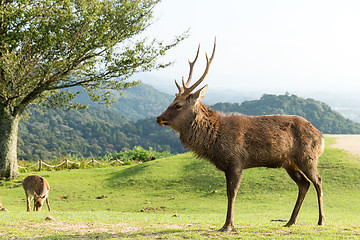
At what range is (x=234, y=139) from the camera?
686 cm

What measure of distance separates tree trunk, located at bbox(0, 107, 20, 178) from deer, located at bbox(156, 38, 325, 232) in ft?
48.4

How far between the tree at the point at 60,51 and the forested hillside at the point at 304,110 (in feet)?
222

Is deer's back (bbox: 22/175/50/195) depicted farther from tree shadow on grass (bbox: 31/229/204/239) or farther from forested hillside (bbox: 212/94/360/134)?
forested hillside (bbox: 212/94/360/134)

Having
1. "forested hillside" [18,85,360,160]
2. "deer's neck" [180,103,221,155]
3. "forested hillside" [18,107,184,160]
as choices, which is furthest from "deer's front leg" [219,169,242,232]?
"forested hillside" [18,107,184,160]

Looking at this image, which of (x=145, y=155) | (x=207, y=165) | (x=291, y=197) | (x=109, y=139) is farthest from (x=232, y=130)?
(x=109, y=139)

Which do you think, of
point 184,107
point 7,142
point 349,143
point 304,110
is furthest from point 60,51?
point 304,110

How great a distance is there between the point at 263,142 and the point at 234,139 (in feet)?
1.89

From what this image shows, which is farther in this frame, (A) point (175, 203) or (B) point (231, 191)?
(A) point (175, 203)

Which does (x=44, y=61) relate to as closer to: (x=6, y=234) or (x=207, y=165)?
(x=207, y=165)

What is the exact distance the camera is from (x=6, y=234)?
22.5 feet

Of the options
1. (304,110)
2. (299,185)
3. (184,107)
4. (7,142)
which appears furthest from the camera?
(304,110)

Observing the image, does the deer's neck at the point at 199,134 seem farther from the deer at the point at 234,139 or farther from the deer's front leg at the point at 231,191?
the deer's front leg at the point at 231,191

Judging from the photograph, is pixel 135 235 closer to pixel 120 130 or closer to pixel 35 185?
pixel 35 185

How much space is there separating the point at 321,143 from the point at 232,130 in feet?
6.50
